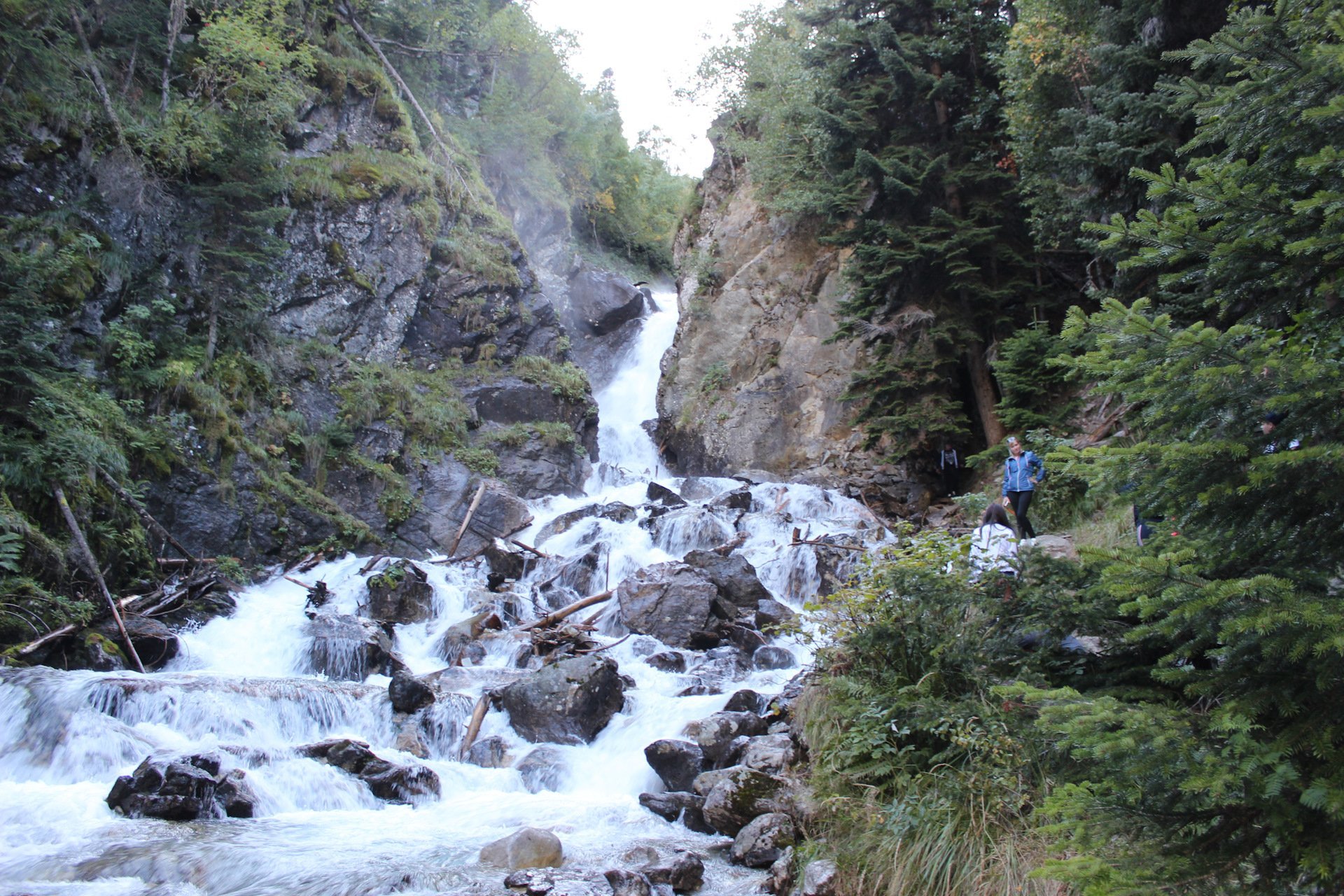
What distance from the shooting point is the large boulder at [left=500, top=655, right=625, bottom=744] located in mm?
8617

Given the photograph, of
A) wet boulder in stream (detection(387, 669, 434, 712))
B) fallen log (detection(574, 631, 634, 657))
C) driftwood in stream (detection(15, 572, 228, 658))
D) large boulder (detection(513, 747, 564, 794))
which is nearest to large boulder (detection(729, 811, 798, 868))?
large boulder (detection(513, 747, 564, 794))

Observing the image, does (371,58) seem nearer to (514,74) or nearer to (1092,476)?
(514,74)

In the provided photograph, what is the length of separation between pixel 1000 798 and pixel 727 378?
2014cm

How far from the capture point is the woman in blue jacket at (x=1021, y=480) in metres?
10.2

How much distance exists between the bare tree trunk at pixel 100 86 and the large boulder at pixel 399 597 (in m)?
10.2

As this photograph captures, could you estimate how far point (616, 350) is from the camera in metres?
30.7

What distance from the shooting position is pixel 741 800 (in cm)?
596

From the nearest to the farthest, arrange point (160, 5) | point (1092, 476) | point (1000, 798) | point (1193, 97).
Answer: point (1092, 476)
point (1193, 97)
point (1000, 798)
point (160, 5)

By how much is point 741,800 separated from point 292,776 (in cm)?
447

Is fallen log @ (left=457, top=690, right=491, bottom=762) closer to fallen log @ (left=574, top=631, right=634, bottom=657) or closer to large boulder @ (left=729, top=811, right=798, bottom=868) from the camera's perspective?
fallen log @ (left=574, top=631, right=634, bottom=657)

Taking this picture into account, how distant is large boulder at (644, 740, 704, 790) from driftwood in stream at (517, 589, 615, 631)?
16.8ft

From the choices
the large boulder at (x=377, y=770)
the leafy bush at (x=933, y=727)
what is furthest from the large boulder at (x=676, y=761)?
the large boulder at (x=377, y=770)

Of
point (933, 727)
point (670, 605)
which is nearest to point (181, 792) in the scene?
point (933, 727)

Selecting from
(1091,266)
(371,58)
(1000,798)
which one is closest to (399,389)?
(371,58)
